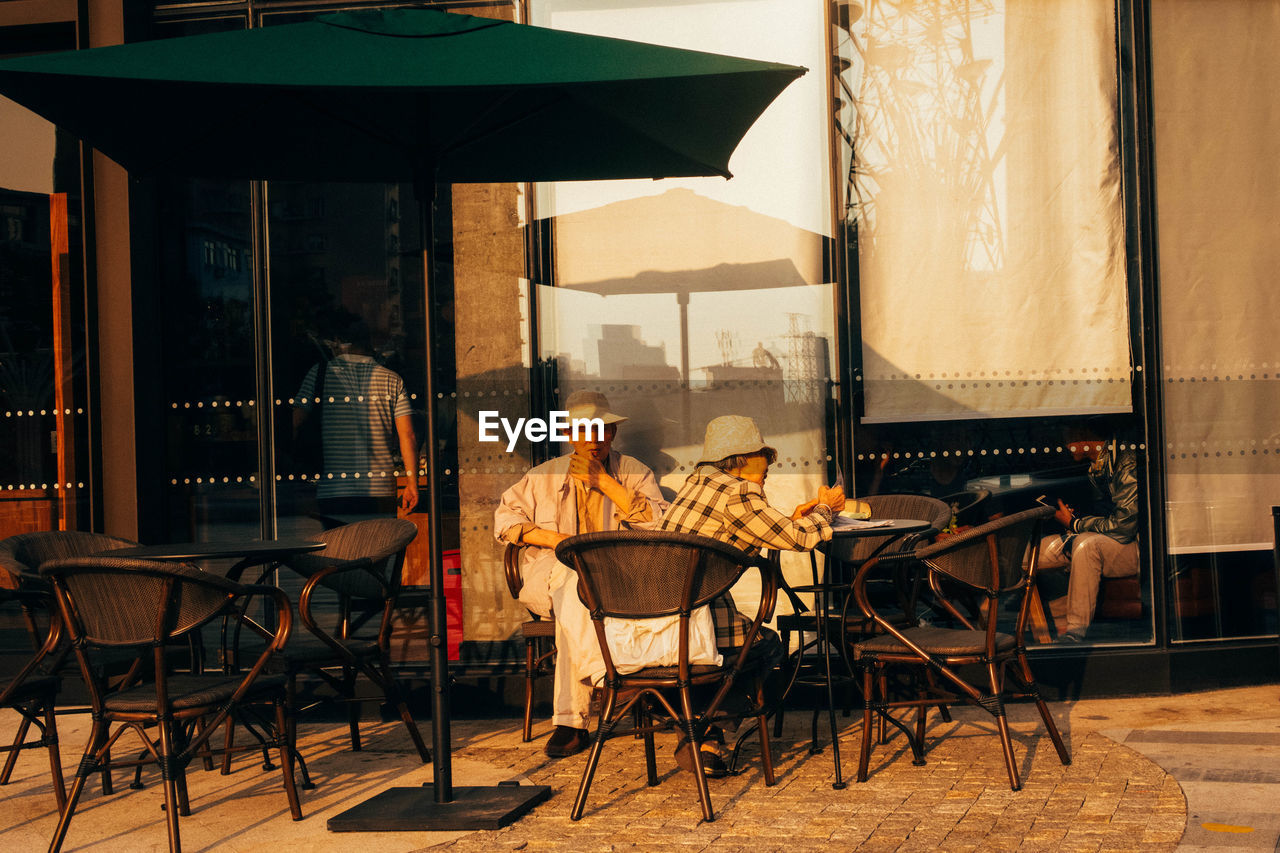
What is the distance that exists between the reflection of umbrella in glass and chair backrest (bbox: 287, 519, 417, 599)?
1.05 meters

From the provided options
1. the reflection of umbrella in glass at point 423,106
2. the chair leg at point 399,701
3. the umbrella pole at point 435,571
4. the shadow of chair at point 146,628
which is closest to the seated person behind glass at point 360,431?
the chair leg at point 399,701

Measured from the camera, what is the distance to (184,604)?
13.6 ft

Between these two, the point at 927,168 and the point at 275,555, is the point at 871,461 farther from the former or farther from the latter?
the point at 275,555

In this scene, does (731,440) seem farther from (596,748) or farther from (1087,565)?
(1087,565)

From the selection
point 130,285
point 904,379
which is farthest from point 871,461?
point 130,285

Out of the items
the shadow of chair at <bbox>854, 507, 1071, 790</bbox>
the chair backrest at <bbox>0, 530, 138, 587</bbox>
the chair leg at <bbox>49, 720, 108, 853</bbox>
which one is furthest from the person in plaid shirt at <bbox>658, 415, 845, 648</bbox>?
the chair backrest at <bbox>0, 530, 138, 587</bbox>

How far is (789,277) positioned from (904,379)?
822mm

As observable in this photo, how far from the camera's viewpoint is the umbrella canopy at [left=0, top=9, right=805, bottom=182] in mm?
3924

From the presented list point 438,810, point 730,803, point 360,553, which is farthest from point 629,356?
point 438,810

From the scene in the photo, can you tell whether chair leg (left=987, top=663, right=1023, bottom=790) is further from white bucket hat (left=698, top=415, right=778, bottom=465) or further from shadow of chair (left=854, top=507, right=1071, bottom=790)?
white bucket hat (left=698, top=415, right=778, bottom=465)

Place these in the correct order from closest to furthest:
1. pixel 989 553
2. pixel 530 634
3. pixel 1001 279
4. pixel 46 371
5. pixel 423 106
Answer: pixel 423 106 → pixel 989 553 → pixel 530 634 → pixel 1001 279 → pixel 46 371

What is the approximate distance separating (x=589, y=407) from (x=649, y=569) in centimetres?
176

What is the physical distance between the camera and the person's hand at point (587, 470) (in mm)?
5914

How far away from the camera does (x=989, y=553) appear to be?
4.79 m
